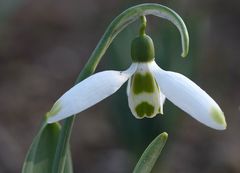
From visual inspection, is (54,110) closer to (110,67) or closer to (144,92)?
(144,92)

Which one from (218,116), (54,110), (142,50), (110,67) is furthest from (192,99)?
(110,67)

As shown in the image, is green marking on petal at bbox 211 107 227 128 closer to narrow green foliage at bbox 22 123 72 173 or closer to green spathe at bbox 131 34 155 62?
green spathe at bbox 131 34 155 62

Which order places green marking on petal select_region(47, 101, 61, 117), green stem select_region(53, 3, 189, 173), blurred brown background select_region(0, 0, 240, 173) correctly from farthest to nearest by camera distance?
blurred brown background select_region(0, 0, 240, 173), green stem select_region(53, 3, 189, 173), green marking on petal select_region(47, 101, 61, 117)

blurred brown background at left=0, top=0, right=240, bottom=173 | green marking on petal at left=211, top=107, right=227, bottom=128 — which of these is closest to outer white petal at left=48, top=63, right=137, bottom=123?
green marking on petal at left=211, top=107, right=227, bottom=128

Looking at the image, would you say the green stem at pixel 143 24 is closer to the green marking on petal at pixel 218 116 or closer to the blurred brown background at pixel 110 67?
the green marking on petal at pixel 218 116

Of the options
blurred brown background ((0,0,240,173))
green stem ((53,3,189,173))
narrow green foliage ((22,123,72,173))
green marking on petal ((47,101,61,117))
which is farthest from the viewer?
blurred brown background ((0,0,240,173))

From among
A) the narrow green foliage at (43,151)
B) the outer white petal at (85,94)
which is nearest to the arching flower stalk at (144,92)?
the outer white petal at (85,94)
